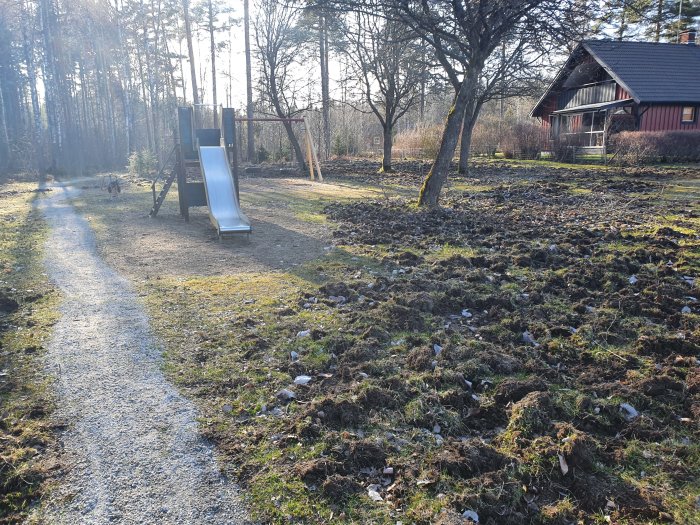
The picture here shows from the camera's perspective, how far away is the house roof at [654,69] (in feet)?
84.9

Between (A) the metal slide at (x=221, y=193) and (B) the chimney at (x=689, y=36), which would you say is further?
(B) the chimney at (x=689, y=36)

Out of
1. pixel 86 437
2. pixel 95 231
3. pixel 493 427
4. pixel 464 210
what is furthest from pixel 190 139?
pixel 493 427

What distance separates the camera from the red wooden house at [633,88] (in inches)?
1029

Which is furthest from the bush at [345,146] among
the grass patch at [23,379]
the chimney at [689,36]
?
the grass patch at [23,379]

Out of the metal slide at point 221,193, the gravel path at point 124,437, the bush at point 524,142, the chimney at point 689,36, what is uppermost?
the chimney at point 689,36

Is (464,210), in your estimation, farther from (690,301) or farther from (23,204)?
(23,204)

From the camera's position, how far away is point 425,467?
3.03 metres

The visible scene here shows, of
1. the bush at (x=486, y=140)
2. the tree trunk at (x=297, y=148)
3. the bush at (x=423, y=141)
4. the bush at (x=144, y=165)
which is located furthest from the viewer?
the bush at (x=486, y=140)

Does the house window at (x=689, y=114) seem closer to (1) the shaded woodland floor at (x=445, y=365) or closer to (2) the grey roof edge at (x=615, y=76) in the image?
(2) the grey roof edge at (x=615, y=76)

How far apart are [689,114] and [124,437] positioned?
105ft

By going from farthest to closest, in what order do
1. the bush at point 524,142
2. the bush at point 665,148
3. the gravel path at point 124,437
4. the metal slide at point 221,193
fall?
the bush at point 524,142 → the bush at point 665,148 → the metal slide at point 221,193 → the gravel path at point 124,437

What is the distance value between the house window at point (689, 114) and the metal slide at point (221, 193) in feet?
84.9

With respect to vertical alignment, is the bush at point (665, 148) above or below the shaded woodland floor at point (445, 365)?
above

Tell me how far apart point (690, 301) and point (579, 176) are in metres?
14.1
